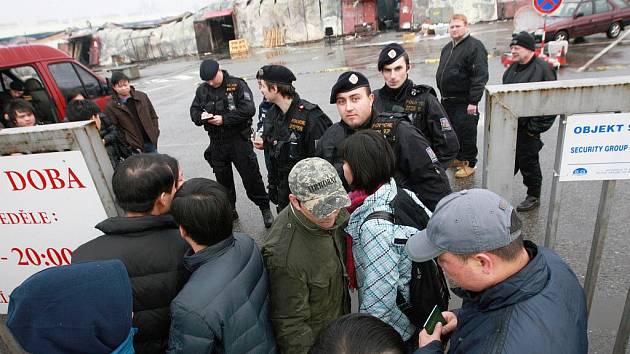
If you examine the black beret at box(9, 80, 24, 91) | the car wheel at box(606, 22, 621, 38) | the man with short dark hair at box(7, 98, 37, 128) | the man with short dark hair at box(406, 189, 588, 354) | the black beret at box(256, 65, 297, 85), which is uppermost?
the black beret at box(256, 65, 297, 85)

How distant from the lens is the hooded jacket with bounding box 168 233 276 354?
1596 millimetres

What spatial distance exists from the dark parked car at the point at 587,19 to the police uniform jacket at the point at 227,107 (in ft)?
42.0

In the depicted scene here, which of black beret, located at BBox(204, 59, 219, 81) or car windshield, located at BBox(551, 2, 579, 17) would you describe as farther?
car windshield, located at BBox(551, 2, 579, 17)

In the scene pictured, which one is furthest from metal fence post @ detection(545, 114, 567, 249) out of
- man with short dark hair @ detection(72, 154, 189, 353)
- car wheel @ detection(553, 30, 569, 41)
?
car wheel @ detection(553, 30, 569, 41)

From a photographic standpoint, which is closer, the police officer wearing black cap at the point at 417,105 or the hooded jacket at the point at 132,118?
the police officer wearing black cap at the point at 417,105

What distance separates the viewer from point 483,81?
460cm

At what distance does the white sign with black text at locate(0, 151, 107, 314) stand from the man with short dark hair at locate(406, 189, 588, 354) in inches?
71.1

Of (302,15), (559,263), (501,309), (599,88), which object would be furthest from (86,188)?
(302,15)

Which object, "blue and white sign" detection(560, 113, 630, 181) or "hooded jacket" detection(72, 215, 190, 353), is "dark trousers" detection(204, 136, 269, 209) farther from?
"blue and white sign" detection(560, 113, 630, 181)

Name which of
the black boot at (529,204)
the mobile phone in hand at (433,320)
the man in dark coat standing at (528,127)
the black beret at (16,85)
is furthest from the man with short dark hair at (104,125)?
the black boot at (529,204)

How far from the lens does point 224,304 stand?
5.40 ft

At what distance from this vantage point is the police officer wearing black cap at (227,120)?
4.29m

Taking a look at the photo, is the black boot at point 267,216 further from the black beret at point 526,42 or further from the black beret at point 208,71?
the black beret at point 526,42

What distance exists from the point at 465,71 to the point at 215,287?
4.11 meters
